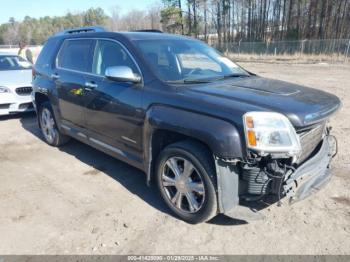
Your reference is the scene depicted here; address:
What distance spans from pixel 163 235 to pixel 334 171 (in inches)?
105

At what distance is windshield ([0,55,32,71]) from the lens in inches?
353

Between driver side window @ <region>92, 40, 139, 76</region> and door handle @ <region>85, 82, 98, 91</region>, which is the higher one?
driver side window @ <region>92, 40, 139, 76</region>

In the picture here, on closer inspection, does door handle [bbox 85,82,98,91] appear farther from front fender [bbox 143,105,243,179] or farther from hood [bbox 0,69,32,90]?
hood [bbox 0,69,32,90]

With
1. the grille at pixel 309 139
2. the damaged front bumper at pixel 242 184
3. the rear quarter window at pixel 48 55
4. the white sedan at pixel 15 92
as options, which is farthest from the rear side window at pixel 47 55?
the grille at pixel 309 139

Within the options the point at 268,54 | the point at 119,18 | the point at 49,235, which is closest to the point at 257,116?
the point at 49,235

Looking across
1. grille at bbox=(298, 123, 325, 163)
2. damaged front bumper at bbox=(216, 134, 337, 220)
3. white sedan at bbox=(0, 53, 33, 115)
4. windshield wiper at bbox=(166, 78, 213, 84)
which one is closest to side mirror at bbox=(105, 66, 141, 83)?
windshield wiper at bbox=(166, 78, 213, 84)

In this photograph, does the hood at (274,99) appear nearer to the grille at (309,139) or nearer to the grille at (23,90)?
the grille at (309,139)

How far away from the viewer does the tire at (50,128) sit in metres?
5.73

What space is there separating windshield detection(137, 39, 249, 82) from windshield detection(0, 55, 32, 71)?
20.8 feet

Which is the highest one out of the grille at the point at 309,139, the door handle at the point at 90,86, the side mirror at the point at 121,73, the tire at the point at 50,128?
the side mirror at the point at 121,73

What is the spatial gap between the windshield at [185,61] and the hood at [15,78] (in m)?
4.83

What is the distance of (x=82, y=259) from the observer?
293cm

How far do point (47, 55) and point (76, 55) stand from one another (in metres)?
1.11

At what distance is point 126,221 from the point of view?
3.51 metres
